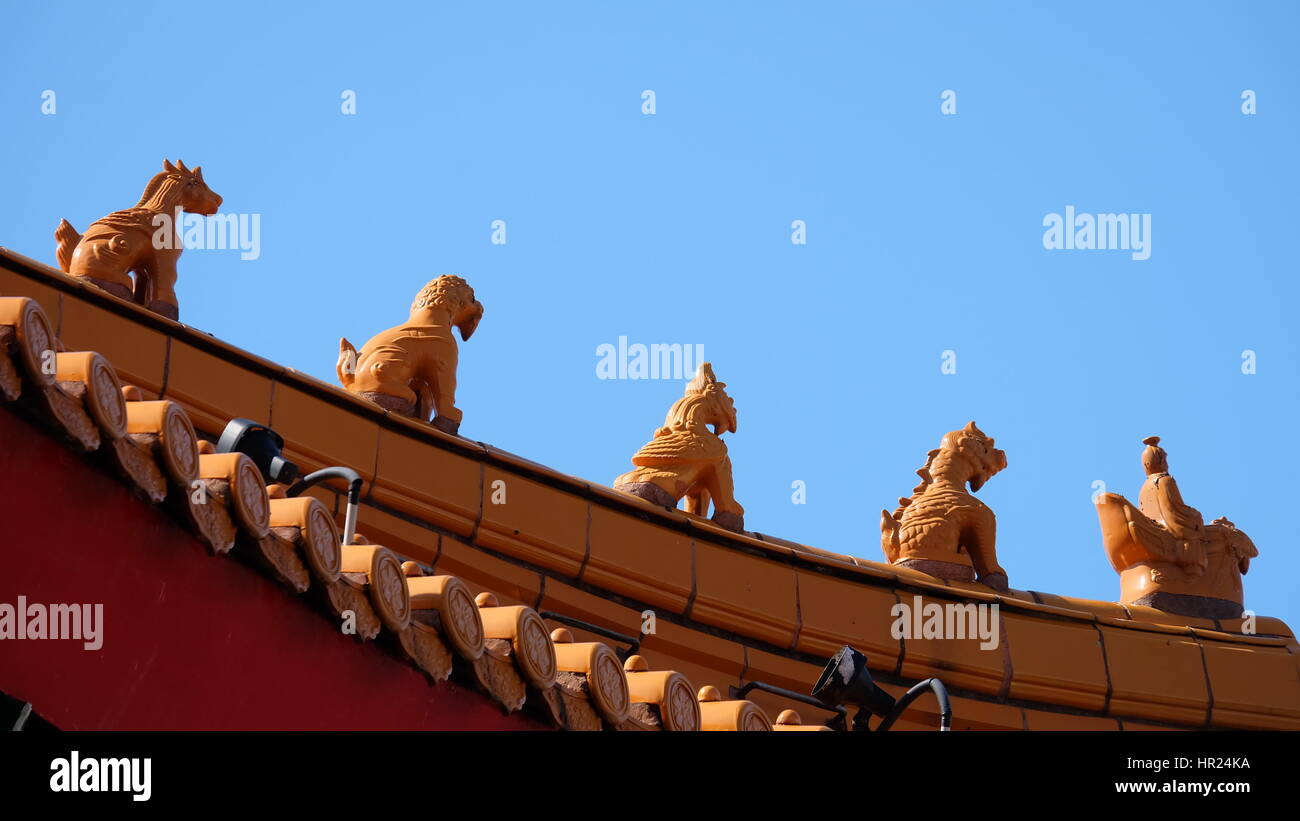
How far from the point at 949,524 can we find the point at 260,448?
539 cm

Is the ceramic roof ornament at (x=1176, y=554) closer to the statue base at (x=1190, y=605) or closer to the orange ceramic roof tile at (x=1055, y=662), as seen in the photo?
the statue base at (x=1190, y=605)

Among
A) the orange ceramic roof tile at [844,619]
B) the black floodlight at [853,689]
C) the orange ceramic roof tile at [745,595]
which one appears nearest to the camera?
the black floodlight at [853,689]

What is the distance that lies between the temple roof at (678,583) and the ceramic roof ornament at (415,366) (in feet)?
0.98

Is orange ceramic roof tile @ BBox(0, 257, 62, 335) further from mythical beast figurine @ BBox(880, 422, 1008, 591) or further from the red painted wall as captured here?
mythical beast figurine @ BBox(880, 422, 1008, 591)

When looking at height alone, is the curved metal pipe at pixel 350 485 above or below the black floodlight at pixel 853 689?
above

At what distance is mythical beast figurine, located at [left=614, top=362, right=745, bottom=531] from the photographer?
10109mm

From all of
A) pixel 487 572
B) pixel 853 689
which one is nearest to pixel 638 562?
pixel 487 572

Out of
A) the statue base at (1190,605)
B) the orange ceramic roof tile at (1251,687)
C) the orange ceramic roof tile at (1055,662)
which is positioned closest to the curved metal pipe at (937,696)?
the orange ceramic roof tile at (1055,662)

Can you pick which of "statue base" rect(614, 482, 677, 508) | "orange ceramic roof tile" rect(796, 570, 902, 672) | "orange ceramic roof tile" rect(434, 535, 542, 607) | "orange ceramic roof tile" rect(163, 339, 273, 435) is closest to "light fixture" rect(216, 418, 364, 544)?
"orange ceramic roof tile" rect(163, 339, 273, 435)

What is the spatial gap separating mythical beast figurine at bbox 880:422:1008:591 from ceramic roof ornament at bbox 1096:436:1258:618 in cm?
83

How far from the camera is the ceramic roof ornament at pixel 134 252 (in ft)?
30.0
